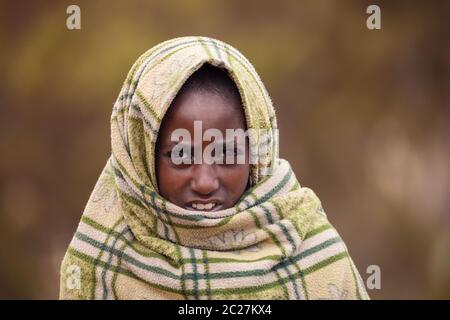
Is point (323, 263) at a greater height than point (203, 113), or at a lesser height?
lesser

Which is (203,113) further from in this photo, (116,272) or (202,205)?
(116,272)

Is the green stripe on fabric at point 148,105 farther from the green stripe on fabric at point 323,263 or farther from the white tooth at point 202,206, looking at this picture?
the green stripe on fabric at point 323,263

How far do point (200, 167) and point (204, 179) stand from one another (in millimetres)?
33

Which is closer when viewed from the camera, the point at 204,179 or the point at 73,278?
the point at 204,179

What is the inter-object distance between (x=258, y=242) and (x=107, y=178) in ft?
1.55

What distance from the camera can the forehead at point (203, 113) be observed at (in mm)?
2248

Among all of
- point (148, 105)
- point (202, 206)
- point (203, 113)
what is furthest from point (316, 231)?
point (148, 105)

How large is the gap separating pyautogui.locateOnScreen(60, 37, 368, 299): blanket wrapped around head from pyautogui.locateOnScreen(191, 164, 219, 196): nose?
0.07 meters

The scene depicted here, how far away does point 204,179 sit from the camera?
222 centimetres

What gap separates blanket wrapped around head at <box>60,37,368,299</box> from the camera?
2262mm

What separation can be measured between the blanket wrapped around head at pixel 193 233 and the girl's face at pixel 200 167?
0.03 m

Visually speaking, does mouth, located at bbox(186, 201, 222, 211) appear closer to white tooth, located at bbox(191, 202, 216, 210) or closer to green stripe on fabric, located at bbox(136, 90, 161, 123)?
white tooth, located at bbox(191, 202, 216, 210)

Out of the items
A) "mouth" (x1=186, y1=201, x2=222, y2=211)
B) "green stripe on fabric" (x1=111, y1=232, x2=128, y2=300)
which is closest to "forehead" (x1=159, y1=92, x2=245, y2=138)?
"mouth" (x1=186, y1=201, x2=222, y2=211)

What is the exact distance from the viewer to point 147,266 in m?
2.28
